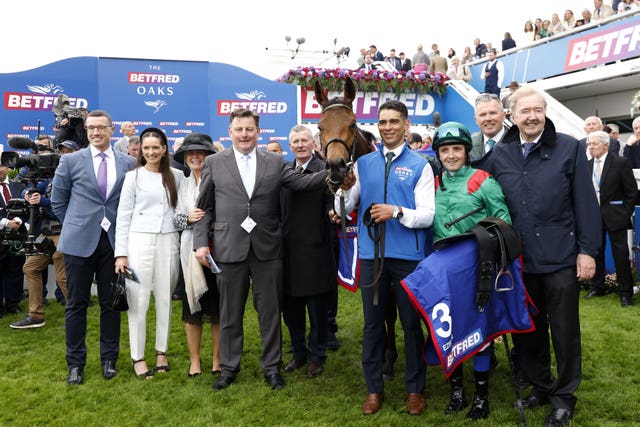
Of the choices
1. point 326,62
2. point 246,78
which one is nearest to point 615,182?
point 246,78

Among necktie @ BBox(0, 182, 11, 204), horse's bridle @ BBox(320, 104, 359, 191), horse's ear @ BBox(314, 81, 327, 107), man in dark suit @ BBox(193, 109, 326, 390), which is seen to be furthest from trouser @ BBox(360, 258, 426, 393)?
necktie @ BBox(0, 182, 11, 204)

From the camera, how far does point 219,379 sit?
3936mm

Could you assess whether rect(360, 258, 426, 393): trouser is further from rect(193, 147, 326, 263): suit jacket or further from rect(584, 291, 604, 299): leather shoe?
rect(584, 291, 604, 299): leather shoe

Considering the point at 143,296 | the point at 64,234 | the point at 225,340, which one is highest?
the point at 64,234

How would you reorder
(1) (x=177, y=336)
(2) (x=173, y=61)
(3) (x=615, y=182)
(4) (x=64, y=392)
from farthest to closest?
(2) (x=173, y=61) < (3) (x=615, y=182) < (1) (x=177, y=336) < (4) (x=64, y=392)

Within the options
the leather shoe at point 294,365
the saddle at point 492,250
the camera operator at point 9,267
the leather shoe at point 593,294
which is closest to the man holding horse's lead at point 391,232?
the saddle at point 492,250

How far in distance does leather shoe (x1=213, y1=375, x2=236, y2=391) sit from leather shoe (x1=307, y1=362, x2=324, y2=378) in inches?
25.4

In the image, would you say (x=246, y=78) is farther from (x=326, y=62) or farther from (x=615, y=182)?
(x=326, y=62)

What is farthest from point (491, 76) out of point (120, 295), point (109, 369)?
point (109, 369)

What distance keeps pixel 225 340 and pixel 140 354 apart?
840 millimetres

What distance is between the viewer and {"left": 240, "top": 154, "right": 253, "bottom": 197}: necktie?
12.5 ft

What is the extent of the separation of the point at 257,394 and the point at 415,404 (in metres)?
1.20

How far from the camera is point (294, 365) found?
4336mm

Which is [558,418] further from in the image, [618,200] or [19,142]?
[19,142]
